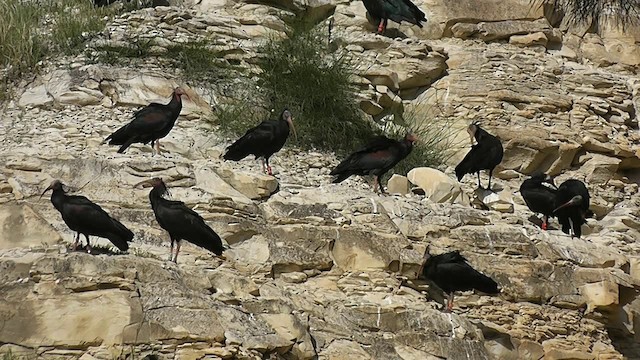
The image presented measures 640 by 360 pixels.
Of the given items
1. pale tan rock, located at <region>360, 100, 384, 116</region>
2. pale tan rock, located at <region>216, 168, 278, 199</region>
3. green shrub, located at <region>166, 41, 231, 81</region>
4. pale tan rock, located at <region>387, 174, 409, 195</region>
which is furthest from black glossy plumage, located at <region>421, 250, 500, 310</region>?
green shrub, located at <region>166, 41, 231, 81</region>

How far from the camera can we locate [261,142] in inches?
532

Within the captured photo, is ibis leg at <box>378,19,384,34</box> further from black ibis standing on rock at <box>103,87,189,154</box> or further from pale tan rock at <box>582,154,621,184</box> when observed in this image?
black ibis standing on rock at <box>103,87,189,154</box>

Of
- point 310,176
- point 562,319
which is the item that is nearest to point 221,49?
point 310,176

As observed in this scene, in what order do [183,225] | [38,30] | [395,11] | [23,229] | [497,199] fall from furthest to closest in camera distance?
[395,11] < [38,30] < [497,199] < [23,229] < [183,225]

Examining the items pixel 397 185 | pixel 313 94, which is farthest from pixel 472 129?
pixel 313 94

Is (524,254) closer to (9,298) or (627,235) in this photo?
(627,235)

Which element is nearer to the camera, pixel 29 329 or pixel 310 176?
pixel 29 329

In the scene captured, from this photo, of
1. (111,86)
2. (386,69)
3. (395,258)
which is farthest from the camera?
(386,69)

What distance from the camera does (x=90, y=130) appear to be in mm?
14000

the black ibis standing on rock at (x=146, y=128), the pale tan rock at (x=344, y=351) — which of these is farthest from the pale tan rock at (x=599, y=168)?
the pale tan rock at (x=344, y=351)

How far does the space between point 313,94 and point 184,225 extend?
491 centimetres

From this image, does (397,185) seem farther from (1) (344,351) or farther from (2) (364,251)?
(1) (344,351)

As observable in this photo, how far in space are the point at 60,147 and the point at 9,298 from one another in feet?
11.6

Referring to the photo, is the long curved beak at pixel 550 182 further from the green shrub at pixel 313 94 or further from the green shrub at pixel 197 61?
the green shrub at pixel 197 61
